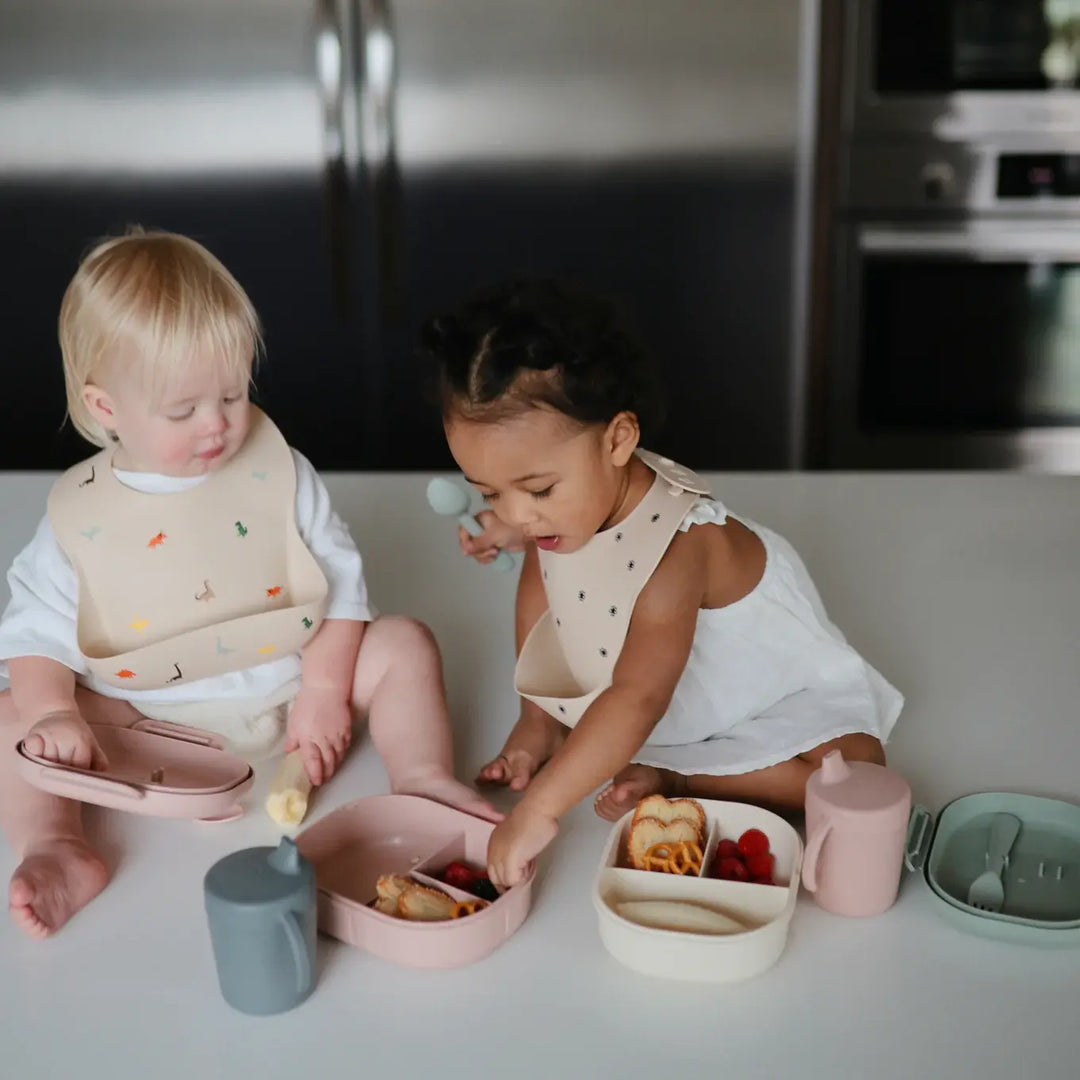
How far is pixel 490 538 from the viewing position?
1.09 m

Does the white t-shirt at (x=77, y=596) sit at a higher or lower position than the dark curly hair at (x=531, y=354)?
lower

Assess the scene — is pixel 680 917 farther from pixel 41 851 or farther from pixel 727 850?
pixel 41 851

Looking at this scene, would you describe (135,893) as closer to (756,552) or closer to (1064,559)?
(756,552)

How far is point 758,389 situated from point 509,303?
1669 millimetres

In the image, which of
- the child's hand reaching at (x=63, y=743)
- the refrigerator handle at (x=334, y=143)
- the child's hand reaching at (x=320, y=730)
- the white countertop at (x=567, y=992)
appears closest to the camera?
the white countertop at (x=567, y=992)

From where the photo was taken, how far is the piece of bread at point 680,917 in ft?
2.66

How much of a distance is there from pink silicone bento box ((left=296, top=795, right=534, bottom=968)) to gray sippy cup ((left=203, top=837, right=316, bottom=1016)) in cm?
5

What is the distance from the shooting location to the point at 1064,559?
4.68 feet

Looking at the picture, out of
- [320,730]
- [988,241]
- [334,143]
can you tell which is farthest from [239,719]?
[988,241]

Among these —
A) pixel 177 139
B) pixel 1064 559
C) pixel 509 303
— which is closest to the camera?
pixel 509 303

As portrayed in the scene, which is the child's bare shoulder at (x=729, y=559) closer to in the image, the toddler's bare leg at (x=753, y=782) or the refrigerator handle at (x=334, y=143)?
the toddler's bare leg at (x=753, y=782)

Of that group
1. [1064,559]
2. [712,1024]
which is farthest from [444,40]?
[712,1024]

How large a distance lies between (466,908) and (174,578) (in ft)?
1.24

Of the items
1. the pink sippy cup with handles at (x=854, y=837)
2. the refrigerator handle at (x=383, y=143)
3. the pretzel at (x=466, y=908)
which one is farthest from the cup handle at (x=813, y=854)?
the refrigerator handle at (x=383, y=143)
